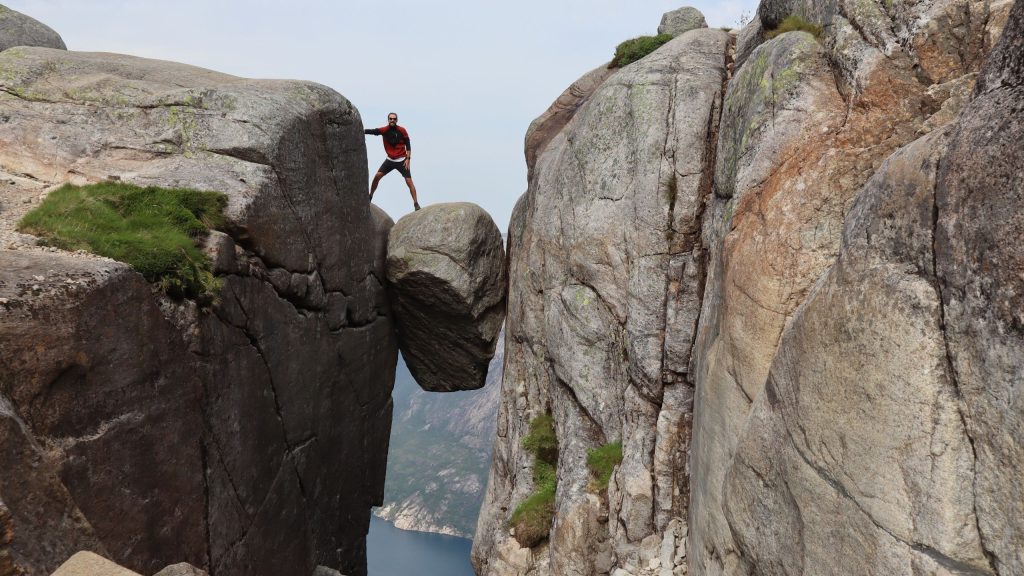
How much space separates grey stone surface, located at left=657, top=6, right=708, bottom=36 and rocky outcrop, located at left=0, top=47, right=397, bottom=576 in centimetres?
1267

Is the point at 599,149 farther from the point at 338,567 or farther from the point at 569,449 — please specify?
the point at 338,567

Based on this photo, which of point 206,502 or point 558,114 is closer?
point 206,502

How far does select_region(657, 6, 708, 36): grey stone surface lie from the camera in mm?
24609

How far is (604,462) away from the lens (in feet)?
57.8

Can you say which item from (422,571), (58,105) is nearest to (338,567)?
(58,105)

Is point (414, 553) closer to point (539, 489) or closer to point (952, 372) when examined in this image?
point (539, 489)

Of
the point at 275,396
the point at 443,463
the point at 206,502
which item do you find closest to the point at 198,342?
the point at 206,502

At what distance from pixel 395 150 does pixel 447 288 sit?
600cm

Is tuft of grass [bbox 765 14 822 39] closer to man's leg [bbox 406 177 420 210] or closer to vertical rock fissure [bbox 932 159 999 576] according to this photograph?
vertical rock fissure [bbox 932 159 999 576]

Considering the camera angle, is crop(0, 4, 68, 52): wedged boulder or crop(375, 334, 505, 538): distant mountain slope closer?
crop(0, 4, 68, 52): wedged boulder

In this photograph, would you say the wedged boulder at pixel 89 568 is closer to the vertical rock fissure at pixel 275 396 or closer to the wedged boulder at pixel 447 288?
the vertical rock fissure at pixel 275 396

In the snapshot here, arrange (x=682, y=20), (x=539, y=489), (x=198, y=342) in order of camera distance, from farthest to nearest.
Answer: (x=682, y=20)
(x=539, y=489)
(x=198, y=342)

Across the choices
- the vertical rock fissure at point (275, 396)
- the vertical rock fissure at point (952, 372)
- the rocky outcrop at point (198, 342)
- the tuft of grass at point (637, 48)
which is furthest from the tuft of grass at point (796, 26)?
the vertical rock fissure at point (275, 396)

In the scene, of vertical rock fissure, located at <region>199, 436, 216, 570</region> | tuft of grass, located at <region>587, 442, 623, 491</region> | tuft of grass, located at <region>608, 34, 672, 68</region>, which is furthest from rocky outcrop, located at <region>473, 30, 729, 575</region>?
vertical rock fissure, located at <region>199, 436, 216, 570</region>
